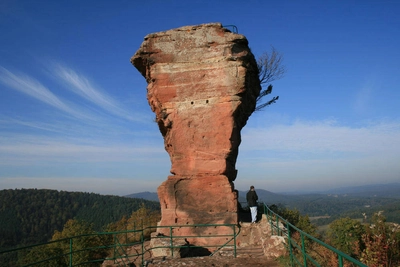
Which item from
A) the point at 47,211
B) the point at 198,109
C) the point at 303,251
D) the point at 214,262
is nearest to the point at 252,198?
the point at 198,109

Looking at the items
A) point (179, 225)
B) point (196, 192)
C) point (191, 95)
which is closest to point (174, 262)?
point (179, 225)

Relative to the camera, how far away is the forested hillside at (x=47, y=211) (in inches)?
3132

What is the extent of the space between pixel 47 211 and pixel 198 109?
97.9 metres

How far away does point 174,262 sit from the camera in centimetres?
911

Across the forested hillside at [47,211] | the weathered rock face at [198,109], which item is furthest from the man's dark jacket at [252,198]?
the forested hillside at [47,211]

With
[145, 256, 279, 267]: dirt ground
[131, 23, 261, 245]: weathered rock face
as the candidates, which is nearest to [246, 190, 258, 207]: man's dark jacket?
[131, 23, 261, 245]: weathered rock face

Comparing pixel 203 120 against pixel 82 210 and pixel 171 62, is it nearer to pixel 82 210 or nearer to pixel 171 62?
pixel 171 62

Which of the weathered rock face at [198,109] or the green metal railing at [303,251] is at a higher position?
the weathered rock face at [198,109]

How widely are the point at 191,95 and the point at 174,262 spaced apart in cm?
611

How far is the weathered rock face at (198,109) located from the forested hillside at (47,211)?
224 feet

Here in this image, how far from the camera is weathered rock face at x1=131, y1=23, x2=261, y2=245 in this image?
11.3 metres

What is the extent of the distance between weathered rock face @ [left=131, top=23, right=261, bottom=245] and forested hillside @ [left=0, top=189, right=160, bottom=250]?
68.2 meters

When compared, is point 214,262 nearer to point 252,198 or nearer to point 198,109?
point 252,198

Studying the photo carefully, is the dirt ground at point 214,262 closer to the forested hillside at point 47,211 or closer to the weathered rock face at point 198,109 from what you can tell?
the weathered rock face at point 198,109
